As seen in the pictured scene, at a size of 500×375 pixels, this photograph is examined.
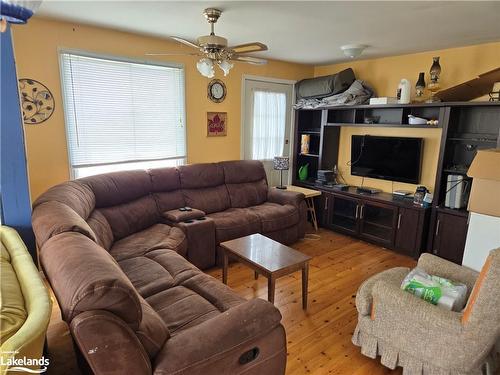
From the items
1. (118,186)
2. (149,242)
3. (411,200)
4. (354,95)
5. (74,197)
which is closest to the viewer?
(74,197)

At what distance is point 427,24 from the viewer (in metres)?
2.79

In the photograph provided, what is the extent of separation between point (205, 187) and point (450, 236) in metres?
2.79

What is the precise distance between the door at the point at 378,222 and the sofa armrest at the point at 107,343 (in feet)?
11.2

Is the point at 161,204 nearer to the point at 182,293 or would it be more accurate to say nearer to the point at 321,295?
the point at 182,293

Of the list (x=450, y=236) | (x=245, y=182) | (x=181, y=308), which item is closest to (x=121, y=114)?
(x=245, y=182)

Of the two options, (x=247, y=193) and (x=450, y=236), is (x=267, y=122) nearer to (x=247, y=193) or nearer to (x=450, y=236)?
(x=247, y=193)

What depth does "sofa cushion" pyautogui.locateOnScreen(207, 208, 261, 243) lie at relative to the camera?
3342 mm

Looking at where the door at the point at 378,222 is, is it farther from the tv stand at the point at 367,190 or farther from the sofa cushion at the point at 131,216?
the sofa cushion at the point at 131,216

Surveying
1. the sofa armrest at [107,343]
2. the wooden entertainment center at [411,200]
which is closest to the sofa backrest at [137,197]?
the sofa armrest at [107,343]

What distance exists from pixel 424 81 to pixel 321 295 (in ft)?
8.97

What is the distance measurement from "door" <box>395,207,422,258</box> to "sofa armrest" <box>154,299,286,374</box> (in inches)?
105

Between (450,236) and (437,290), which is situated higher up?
(437,290)

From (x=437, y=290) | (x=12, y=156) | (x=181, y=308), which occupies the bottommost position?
(x=181, y=308)

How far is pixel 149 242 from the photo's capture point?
2863mm
